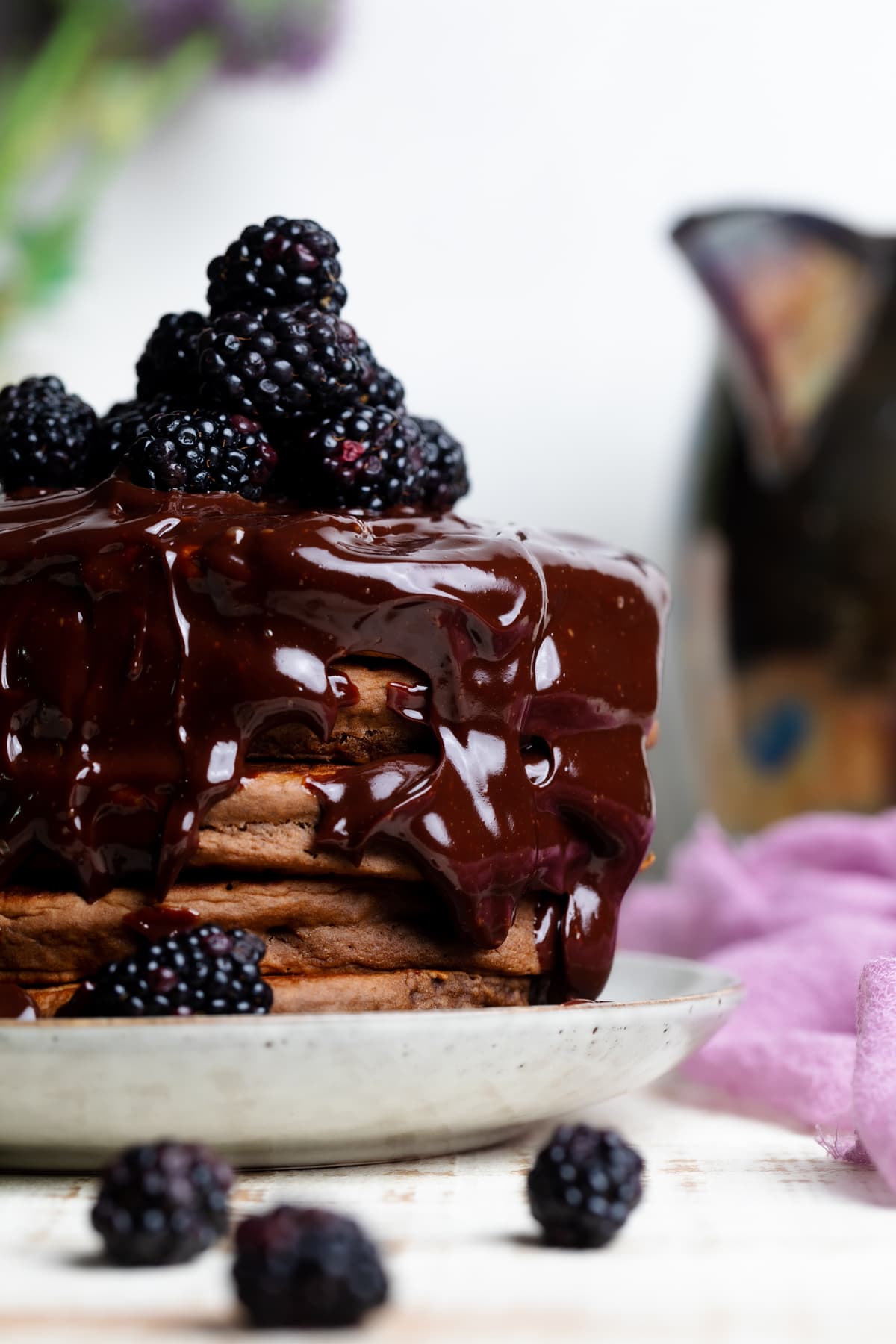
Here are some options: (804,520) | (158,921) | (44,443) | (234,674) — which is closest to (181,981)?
(158,921)

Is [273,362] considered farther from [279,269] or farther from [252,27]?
[252,27]

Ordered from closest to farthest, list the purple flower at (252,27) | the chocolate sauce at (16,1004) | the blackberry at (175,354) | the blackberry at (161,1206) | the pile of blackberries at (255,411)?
the blackberry at (161,1206) < the chocolate sauce at (16,1004) < the pile of blackberries at (255,411) < the blackberry at (175,354) < the purple flower at (252,27)

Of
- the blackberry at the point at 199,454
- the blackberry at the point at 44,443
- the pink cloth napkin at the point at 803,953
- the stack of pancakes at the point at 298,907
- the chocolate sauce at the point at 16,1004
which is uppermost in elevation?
the blackberry at the point at 199,454

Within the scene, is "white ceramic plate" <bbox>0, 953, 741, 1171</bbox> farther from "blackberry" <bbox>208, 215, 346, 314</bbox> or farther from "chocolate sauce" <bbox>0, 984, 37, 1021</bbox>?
"blackberry" <bbox>208, 215, 346, 314</bbox>

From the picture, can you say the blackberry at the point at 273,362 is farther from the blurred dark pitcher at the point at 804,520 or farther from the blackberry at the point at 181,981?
the blurred dark pitcher at the point at 804,520

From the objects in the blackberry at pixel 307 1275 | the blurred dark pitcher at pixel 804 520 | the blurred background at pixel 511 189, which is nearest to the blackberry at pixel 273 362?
the blackberry at pixel 307 1275

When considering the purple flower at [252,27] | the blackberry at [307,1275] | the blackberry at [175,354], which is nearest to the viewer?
the blackberry at [307,1275]

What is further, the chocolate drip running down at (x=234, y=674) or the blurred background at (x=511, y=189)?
the blurred background at (x=511, y=189)

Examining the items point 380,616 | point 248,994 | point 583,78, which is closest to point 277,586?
point 380,616
